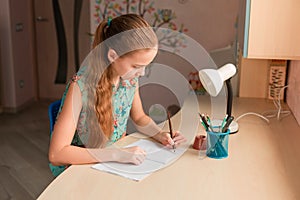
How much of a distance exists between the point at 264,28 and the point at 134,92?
61cm

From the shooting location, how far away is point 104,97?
1.56 metres

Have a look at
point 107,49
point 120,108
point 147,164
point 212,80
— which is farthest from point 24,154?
point 212,80

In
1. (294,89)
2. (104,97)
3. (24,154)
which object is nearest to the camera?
(104,97)

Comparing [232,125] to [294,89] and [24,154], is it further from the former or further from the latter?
[24,154]

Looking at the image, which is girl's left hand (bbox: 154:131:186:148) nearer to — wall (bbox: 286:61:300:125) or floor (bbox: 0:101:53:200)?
wall (bbox: 286:61:300:125)

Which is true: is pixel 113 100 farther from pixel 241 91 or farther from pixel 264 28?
pixel 241 91

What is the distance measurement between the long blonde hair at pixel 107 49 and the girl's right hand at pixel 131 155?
0.25 meters

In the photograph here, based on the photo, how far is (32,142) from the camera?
355 centimetres

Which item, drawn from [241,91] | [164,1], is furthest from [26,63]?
[241,91]

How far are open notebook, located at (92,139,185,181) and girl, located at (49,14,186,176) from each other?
0.08ft

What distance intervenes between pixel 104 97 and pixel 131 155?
0.31m

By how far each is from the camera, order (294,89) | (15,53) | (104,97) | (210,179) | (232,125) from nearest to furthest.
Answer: (210,179)
(104,97)
(232,125)
(294,89)
(15,53)

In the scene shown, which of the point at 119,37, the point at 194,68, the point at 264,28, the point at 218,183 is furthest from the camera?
the point at 194,68

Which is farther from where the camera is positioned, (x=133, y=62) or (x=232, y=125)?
(x=232, y=125)
